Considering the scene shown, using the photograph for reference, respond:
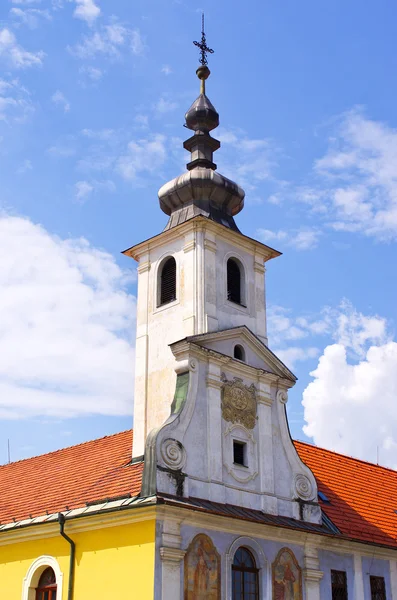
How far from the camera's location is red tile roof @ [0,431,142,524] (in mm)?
20969

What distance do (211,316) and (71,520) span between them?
6165 mm

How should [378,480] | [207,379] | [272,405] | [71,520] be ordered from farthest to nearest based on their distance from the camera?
[378,480] < [272,405] < [207,379] < [71,520]

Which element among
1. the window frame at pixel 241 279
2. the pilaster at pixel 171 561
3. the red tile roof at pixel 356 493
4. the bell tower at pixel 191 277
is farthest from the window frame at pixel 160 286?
the red tile roof at pixel 356 493

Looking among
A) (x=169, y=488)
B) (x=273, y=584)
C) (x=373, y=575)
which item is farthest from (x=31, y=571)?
(x=373, y=575)

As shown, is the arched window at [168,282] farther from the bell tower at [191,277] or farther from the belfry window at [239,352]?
the belfry window at [239,352]

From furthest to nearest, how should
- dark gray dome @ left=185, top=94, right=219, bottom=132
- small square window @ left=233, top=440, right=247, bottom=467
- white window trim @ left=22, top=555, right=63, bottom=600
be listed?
dark gray dome @ left=185, top=94, right=219, bottom=132 < small square window @ left=233, top=440, right=247, bottom=467 < white window trim @ left=22, top=555, right=63, bottom=600

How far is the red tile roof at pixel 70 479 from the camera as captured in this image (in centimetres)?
2097

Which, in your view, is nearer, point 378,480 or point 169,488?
point 169,488

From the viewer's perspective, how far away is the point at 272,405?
22844mm

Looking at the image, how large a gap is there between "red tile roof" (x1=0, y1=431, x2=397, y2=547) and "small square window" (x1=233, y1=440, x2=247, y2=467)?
2412mm

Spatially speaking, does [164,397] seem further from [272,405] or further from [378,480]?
[378,480]

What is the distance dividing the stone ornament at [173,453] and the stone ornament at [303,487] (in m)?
4.11

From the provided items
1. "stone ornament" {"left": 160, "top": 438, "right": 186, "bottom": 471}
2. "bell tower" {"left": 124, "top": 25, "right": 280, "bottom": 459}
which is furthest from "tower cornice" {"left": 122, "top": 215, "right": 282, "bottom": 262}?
"stone ornament" {"left": 160, "top": 438, "right": 186, "bottom": 471}

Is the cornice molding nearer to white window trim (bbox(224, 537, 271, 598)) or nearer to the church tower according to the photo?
the church tower
